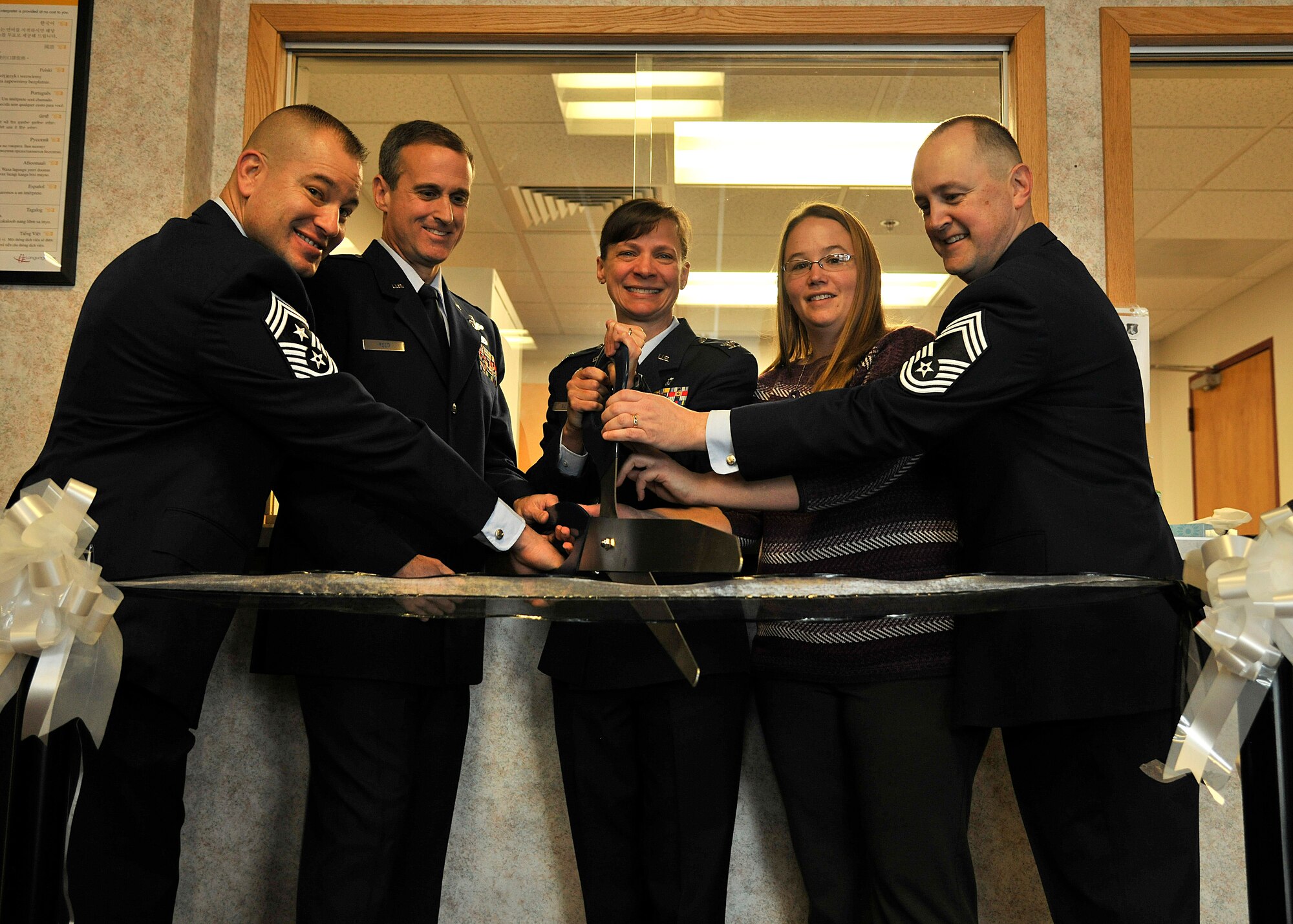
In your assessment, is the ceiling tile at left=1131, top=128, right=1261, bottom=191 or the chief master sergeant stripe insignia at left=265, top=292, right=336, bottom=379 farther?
the ceiling tile at left=1131, top=128, right=1261, bottom=191

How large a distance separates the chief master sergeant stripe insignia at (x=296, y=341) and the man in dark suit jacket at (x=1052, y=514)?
0.44 m

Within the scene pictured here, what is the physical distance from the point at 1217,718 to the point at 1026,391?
560 mm

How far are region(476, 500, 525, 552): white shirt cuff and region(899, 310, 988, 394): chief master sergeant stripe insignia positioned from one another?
2.08 feet

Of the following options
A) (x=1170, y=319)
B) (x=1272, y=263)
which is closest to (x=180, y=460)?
(x=1272, y=263)

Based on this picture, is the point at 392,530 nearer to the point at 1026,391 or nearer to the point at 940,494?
the point at 940,494

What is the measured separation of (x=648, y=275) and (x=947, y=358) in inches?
28.4

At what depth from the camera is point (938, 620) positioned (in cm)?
138

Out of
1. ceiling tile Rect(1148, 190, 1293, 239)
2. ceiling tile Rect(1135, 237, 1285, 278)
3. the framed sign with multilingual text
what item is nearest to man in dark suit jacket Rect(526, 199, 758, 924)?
the framed sign with multilingual text

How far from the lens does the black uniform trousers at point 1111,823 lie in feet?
3.92

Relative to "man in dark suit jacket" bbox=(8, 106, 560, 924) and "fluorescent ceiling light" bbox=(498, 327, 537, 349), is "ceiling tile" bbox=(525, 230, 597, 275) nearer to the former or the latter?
"fluorescent ceiling light" bbox=(498, 327, 537, 349)

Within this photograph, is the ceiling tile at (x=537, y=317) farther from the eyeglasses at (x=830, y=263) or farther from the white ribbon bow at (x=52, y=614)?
the white ribbon bow at (x=52, y=614)

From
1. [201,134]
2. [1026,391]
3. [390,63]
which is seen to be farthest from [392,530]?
[390,63]

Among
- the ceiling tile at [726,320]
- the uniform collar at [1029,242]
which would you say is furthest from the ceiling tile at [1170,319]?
the uniform collar at [1029,242]

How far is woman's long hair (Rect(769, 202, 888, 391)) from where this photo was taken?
1654 mm
